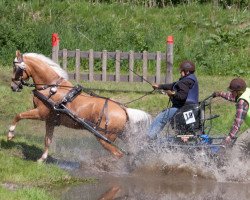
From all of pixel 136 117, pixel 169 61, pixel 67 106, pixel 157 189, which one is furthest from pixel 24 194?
pixel 169 61

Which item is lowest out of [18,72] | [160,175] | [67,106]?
[160,175]

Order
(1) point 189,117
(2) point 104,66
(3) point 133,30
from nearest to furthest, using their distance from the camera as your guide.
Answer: (1) point 189,117
(2) point 104,66
(3) point 133,30

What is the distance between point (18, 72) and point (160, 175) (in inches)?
119

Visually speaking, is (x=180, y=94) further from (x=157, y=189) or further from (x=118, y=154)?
(x=157, y=189)

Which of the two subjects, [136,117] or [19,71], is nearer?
[136,117]

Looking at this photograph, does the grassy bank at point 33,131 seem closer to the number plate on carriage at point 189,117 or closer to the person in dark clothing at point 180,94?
the person in dark clothing at point 180,94

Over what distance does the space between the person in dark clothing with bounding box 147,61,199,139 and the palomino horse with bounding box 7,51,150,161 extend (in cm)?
21

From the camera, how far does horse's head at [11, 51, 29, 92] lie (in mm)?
12836

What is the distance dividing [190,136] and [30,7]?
709 inches

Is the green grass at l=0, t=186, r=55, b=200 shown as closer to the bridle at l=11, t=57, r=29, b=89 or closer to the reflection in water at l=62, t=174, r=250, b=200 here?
the reflection in water at l=62, t=174, r=250, b=200

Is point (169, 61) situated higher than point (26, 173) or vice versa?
point (169, 61)

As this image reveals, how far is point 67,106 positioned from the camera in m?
12.6

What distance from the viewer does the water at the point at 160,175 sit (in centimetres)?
1097

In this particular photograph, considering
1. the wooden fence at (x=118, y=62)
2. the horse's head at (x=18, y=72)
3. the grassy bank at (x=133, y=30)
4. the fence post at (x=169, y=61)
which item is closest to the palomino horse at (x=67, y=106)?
the horse's head at (x=18, y=72)
